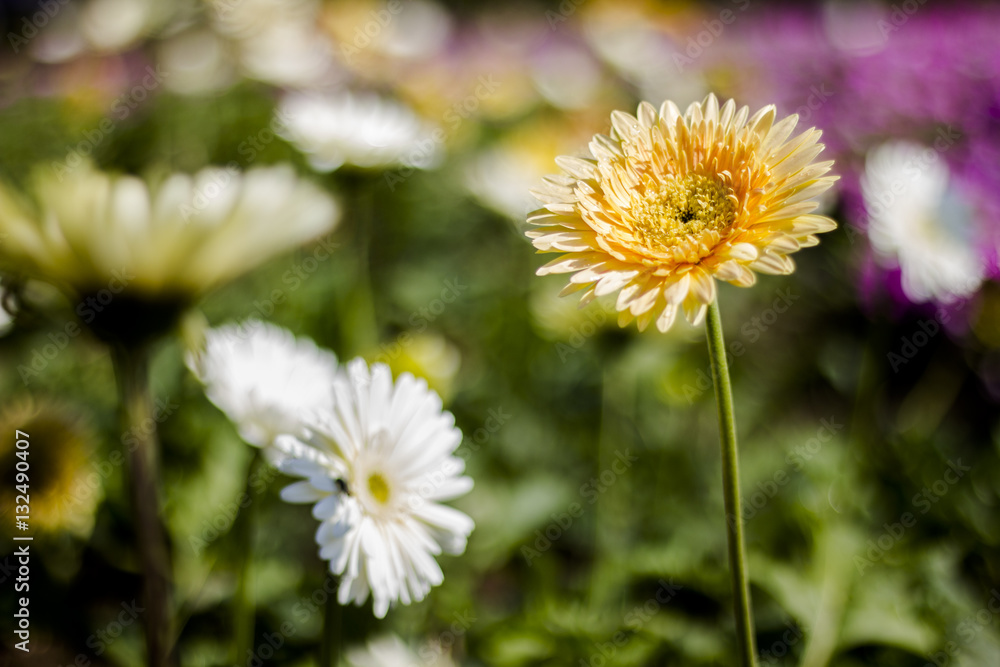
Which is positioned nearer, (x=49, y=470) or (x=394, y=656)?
(x=394, y=656)

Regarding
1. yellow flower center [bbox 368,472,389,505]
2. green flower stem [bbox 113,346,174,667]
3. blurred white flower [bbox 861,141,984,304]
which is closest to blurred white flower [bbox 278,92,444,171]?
green flower stem [bbox 113,346,174,667]

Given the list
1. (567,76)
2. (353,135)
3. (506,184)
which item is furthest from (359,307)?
(567,76)

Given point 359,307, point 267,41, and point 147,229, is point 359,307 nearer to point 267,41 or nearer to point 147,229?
point 147,229

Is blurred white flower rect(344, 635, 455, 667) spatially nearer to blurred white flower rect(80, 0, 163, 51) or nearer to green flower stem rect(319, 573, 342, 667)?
green flower stem rect(319, 573, 342, 667)

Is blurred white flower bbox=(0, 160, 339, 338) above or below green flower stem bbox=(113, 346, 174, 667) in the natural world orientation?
above

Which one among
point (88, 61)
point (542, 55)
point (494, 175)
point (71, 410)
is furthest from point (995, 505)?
point (88, 61)
